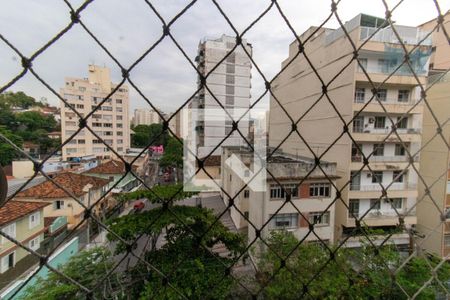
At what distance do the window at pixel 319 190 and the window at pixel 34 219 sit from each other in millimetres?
3799

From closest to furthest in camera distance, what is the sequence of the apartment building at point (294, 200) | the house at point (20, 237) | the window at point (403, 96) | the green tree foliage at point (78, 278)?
the green tree foliage at point (78, 278) < the house at point (20, 237) < the apartment building at point (294, 200) < the window at point (403, 96)

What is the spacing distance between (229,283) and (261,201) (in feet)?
6.98

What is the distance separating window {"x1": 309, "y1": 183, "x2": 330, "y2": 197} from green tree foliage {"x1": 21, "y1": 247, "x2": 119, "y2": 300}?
3140 mm

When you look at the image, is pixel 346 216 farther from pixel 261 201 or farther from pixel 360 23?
pixel 360 23


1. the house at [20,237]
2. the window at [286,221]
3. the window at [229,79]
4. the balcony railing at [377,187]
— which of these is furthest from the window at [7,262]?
the window at [229,79]

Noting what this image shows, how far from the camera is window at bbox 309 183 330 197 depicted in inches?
164

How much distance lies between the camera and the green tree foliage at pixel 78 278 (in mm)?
1737

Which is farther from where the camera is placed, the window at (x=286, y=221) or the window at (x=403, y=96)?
the window at (x=403, y=96)

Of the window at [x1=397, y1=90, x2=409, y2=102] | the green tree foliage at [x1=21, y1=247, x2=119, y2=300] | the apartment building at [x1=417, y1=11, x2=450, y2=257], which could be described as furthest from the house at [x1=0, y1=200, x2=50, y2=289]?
the window at [x1=397, y1=90, x2=409, y2=102]

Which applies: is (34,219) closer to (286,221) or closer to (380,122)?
(286,221)

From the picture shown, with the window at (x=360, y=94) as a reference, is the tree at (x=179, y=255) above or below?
below

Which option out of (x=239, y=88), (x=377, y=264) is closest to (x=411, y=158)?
(x=377, y=264)

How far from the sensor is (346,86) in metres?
4.48

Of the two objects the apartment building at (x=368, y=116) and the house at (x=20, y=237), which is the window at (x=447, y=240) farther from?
the house at (x=20, y=237)
